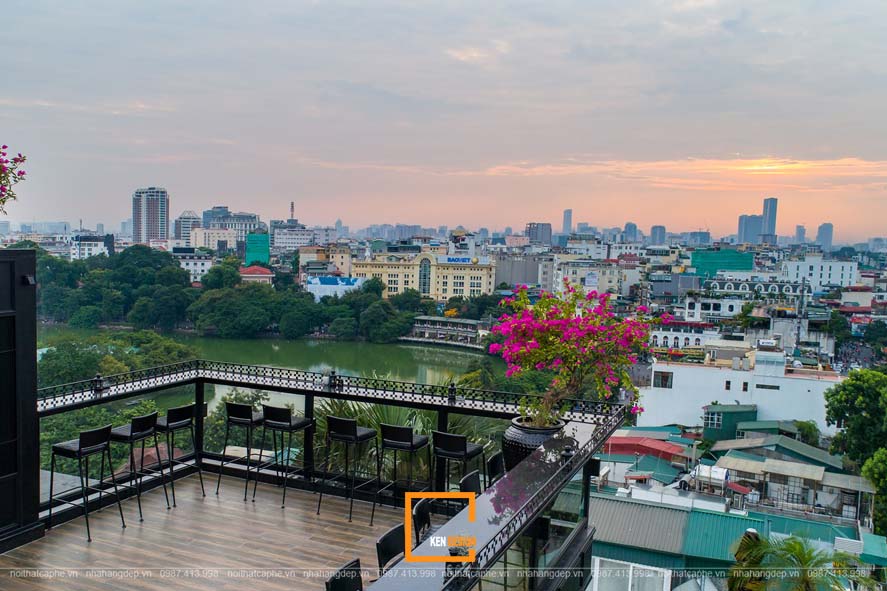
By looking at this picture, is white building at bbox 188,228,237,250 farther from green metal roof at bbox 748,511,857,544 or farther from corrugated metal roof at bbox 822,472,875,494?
green metal roof at bbox 748,511,857,544

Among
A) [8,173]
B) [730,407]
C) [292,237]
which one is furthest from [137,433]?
[292,237]

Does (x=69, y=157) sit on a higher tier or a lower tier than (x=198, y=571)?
higher

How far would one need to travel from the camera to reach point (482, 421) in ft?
16.5

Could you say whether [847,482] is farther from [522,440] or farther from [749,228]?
[749,228]

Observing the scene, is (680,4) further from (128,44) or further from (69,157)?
(69,157)

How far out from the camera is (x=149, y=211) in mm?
92875

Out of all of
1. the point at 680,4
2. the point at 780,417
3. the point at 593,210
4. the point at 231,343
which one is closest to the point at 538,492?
the point at 680,4

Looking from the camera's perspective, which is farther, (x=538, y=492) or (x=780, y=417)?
(x=780, y=417)

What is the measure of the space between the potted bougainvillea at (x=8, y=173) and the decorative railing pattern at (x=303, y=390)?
3.84 ft

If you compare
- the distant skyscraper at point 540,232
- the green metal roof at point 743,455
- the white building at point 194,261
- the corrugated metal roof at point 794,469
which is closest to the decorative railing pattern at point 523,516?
the corrugated metal roof at point 794,469

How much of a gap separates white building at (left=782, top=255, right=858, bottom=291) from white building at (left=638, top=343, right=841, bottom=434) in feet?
200

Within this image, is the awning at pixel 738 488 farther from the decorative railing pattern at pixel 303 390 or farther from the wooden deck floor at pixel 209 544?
the wooden deck floor at pixel 209 544

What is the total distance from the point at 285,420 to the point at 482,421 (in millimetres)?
1447

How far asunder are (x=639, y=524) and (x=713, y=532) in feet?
3.88
